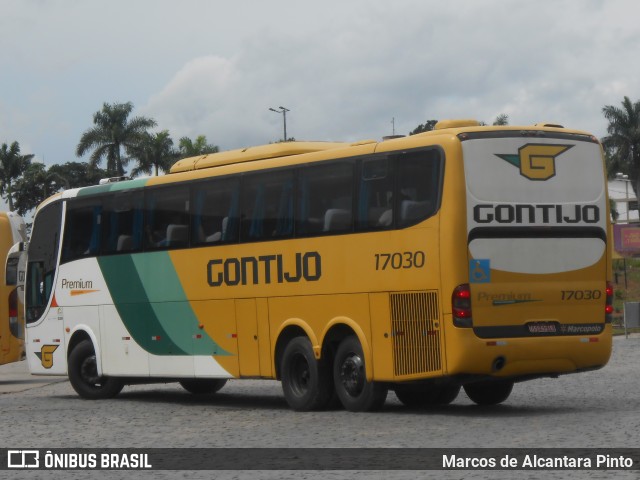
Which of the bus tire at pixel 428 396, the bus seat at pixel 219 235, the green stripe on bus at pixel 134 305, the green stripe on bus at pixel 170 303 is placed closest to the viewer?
the bus tire at pixel 428 396

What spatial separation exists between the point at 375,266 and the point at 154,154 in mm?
81392

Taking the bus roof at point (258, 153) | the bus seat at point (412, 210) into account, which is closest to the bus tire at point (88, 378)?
the bus roof at point (258, 153)

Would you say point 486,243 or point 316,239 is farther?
point 316,239

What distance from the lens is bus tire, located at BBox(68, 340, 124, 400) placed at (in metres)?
22.5

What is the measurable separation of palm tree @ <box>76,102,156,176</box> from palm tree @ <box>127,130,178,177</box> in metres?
0.74

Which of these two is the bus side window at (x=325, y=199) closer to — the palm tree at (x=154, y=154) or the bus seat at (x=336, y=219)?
the bus seat at (x=336, y=219)

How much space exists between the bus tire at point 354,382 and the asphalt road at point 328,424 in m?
0.25

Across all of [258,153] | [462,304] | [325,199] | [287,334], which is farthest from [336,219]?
[462,304]

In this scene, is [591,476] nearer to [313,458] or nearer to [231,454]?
[313,458]

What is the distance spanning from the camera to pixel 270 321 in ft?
61.7

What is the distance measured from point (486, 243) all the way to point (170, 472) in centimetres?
596

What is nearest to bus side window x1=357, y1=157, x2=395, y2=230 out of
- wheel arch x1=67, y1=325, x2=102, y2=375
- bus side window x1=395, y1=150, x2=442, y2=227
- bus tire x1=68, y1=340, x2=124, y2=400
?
bus side window x1=395, y1=150, x2=442, y2=227

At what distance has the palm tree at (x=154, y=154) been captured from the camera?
318 feet

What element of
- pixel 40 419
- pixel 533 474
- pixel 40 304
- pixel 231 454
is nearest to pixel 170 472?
pixel 231 454
